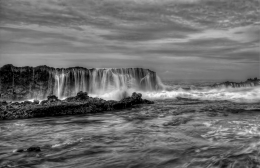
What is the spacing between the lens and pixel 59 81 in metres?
19.5

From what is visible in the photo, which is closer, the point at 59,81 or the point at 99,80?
the point at 59,81

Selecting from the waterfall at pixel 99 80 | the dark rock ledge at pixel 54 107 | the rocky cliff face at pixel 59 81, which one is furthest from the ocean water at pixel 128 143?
the waterfall at pixel 99 80

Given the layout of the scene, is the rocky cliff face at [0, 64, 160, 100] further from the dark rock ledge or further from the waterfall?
the dark rock ledge

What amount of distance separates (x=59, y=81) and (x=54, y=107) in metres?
7.57

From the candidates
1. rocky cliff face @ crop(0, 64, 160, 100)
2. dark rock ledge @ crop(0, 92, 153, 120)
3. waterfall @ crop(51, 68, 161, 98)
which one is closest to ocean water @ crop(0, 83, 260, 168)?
dark rock ledge @ crop(0, 92, 153, 120)

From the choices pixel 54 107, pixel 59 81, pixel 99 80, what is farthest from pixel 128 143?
pixel 99 80

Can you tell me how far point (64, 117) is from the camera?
11789mm

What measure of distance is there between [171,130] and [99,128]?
266cm

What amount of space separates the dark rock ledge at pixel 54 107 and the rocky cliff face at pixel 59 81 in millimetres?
5143

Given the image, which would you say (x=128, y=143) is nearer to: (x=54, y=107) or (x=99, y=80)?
(x=54, y=107)

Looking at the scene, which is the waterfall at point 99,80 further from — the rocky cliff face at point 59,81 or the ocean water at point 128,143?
the ocean water at point 128,143

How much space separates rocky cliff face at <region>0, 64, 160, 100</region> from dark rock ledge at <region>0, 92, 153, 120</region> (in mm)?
5143

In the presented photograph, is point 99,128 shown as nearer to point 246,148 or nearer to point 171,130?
point 171,130

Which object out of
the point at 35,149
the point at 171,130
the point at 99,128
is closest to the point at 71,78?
the point at 99,128
